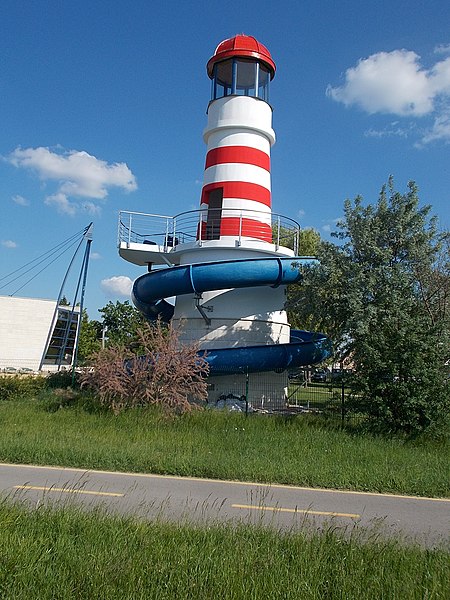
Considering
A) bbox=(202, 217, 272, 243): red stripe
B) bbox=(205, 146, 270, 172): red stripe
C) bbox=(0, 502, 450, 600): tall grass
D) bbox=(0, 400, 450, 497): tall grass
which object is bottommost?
bbox=(0, 502, 450, 600): tall grass

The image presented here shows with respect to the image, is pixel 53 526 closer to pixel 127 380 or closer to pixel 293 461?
pixel 293 461

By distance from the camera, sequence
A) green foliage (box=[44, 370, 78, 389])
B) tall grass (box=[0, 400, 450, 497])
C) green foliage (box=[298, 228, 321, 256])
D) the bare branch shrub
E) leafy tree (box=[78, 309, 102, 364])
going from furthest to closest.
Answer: leafy tree (box=[78, 309, 102, 364]) → green foliage (box=[298, 228, 321, 256]) → green foliage (box=[44, 370, 78, 389]) → the bare branch shrub → tall grass (box=[0, 400, 450, 497])

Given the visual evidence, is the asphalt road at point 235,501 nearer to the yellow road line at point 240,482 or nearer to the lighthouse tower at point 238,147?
the yellow road line at point 240,482

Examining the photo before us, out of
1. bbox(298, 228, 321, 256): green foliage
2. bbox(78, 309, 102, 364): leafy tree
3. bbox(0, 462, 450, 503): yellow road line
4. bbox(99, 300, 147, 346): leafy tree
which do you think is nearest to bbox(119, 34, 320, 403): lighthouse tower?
bbox(0, 462, 450, 503): yellow road line

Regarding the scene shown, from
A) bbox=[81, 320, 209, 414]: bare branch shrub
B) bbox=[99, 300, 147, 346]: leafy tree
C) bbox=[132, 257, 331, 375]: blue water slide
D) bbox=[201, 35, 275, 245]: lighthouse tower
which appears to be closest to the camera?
bbox=[81, 320, 209, 414]: bare branch shrub

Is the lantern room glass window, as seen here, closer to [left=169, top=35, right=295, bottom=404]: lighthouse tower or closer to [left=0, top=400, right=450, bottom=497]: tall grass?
[left=169, top=35, right=295, bottom=404]: lighthouse tower

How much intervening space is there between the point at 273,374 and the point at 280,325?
5.83ft

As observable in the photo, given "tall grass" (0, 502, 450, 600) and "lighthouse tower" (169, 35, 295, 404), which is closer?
"tall grass" (0, 502, 450, 600)

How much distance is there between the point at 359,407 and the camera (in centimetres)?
1283

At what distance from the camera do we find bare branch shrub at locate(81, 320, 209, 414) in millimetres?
13773

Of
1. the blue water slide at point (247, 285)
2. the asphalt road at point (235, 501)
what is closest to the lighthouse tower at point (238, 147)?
the blue water slide at point (247, 285)

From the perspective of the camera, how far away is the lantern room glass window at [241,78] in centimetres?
2030

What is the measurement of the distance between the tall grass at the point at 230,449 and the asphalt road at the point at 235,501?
1.23 ft

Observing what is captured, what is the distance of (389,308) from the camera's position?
44.1 ft
